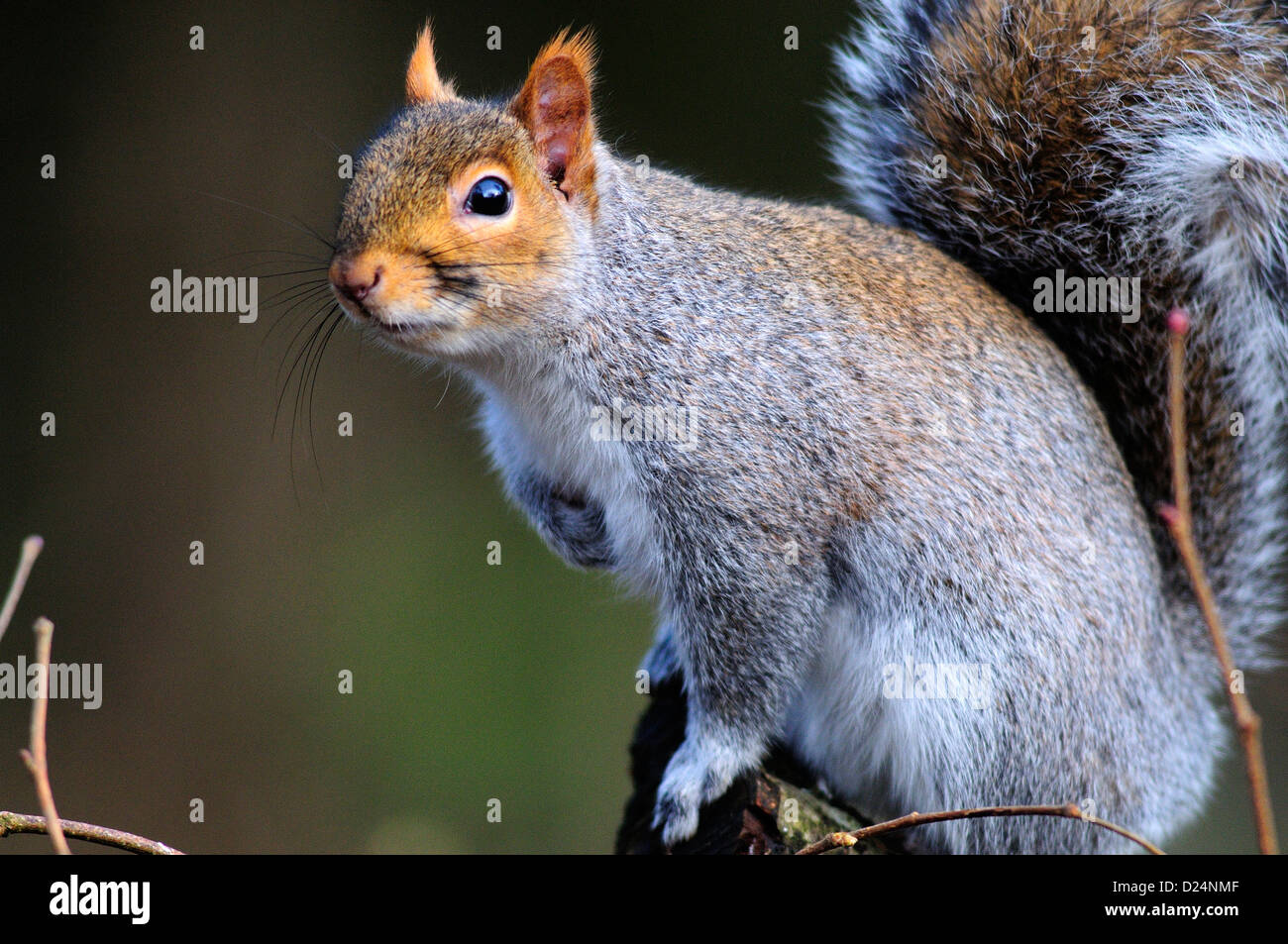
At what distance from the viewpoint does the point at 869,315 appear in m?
2.26

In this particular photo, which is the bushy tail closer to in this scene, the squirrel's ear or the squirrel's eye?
the squirrel's ear

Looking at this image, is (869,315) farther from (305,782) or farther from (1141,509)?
(305,782)

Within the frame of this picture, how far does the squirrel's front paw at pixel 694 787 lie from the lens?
215cm

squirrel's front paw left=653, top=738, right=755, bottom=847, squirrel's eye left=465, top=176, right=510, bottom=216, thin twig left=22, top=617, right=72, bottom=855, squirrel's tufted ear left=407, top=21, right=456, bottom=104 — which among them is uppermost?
squirrel's tufted ear left=407, top=21, right=456, bottom=104

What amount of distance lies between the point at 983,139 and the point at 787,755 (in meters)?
1.29

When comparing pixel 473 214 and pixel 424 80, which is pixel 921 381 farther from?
pixel 424 80

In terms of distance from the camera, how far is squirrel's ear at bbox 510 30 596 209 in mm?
2047

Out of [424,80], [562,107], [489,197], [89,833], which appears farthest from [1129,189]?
[89,833]

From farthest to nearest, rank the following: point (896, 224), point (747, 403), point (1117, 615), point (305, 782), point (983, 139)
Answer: point (305, 782)
point (896, 224)
point (983, 139)
point (1117, 615)
point (747, 403)

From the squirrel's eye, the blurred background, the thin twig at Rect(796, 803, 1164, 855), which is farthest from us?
the blurred background

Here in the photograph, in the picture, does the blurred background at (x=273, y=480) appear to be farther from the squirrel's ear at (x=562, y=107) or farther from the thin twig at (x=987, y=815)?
the thin twig at (x=987, y=815)

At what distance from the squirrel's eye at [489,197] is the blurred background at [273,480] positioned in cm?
198

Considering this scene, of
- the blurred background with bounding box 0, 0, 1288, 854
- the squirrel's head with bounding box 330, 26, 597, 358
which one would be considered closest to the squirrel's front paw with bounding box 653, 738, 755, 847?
the squirrel's head with bounding box 330, 26, 597, 358

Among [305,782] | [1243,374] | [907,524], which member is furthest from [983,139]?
[305,782]
